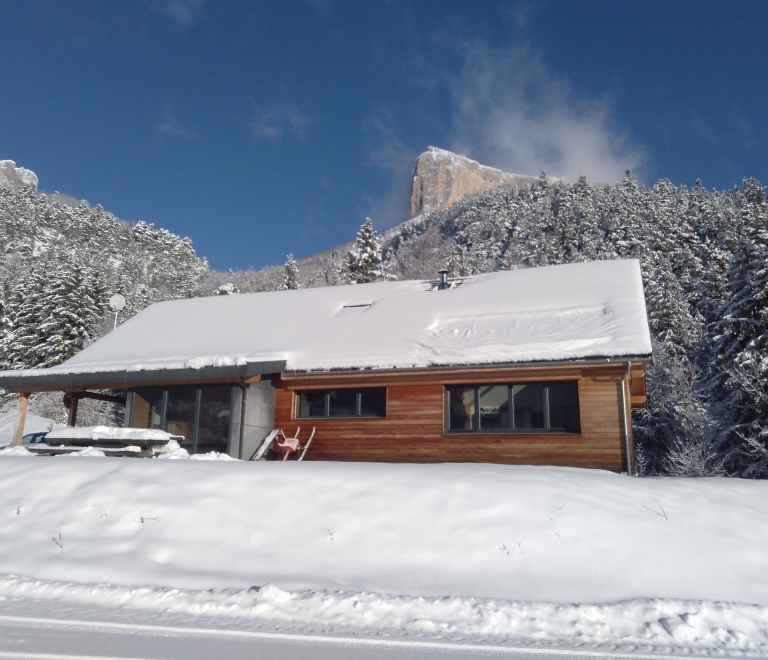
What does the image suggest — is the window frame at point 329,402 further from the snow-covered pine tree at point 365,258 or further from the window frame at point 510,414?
the snow-covered pine tree at point 365,258

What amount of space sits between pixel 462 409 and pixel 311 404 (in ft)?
12.1

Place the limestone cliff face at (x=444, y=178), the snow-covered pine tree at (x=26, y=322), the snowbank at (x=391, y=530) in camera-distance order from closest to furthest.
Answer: the snowbank at (x=391, y=530) → the snow-covered pine tree at (x=26, y=322) → the limestone cliff face at (x=444, y=178)

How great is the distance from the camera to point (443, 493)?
7570 millimetres

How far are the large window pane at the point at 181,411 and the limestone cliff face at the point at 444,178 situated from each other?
571 feet

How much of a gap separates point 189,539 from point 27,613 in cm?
204

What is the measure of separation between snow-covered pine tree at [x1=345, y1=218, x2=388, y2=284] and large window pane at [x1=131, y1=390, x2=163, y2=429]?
1237 inches

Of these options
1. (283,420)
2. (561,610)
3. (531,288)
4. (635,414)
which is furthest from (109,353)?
(635,414)

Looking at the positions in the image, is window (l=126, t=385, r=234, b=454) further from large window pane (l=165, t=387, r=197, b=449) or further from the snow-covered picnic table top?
the snow-covered picnic table top

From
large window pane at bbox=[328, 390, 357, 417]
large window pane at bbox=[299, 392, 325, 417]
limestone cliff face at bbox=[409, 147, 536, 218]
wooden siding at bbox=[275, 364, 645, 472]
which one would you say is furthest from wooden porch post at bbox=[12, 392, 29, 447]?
limestone cliff face at bbox=[409, 147, 536, 218]

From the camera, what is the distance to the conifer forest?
72.0ft

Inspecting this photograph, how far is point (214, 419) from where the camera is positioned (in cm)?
1349

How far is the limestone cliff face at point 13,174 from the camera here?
5468 inches

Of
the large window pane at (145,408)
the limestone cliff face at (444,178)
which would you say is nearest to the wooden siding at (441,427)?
the large window pane at (145,408)

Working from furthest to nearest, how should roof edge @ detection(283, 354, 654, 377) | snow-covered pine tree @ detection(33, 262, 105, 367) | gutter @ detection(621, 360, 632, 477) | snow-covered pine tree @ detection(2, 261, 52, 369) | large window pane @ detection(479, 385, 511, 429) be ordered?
snow-covered pine tree @ detection(2, 261, 52, 369) < snow-covered pine tree @ detection(33, 262, 105, 367) < large window pane @ detection(479, 385, 511, 429) < gutter @ detection(621, 360, 632, 477) < roof edge @ detection(283, 354, 654, 377)
